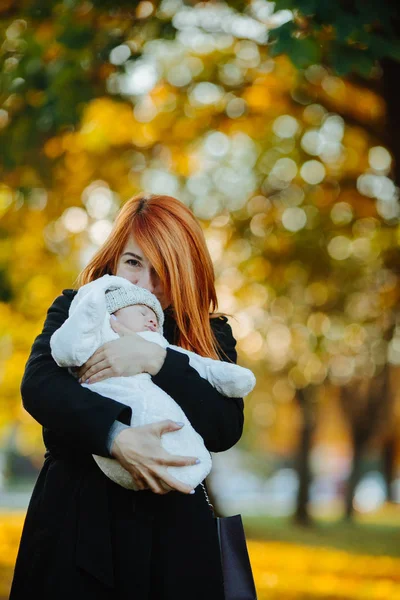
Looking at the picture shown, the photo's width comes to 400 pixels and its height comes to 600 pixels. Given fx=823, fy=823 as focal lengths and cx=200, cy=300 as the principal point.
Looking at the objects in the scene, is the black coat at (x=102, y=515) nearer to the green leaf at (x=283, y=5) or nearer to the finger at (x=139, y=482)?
the finger at (x=139, y=482)

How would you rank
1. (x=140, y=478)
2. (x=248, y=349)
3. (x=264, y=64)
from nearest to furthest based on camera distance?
(x=140, y=478) < (x=264, y=64) < (x=248, y=349)

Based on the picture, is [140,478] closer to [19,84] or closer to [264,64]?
[19,84]

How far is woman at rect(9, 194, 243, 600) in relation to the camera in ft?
7.98

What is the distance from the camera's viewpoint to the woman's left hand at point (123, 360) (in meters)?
2.53

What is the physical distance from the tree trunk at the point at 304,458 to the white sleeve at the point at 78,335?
64.9 ft

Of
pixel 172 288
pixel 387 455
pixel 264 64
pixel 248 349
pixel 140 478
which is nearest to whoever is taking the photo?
pixel 140 478

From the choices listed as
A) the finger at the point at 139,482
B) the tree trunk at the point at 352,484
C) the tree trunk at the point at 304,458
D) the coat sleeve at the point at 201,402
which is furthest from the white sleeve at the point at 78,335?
the tree trunk at the point at 352,484

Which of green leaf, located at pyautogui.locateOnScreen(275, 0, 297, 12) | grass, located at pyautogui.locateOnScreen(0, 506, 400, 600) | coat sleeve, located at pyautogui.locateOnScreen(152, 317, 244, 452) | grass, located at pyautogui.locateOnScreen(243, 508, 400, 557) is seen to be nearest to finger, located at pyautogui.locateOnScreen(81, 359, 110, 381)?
coat sleeve, located at pyautogui.locateOnScreen(152, 317, 244, 452)

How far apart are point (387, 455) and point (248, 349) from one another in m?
17.5

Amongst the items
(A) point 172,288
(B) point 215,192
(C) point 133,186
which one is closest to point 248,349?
(B) point 215,192

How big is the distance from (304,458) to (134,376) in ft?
70.5

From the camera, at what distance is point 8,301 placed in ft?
35.1

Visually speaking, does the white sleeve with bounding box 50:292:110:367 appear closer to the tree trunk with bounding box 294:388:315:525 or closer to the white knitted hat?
the white knitted hat

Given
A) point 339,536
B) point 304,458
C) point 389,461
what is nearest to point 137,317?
point 339,536
